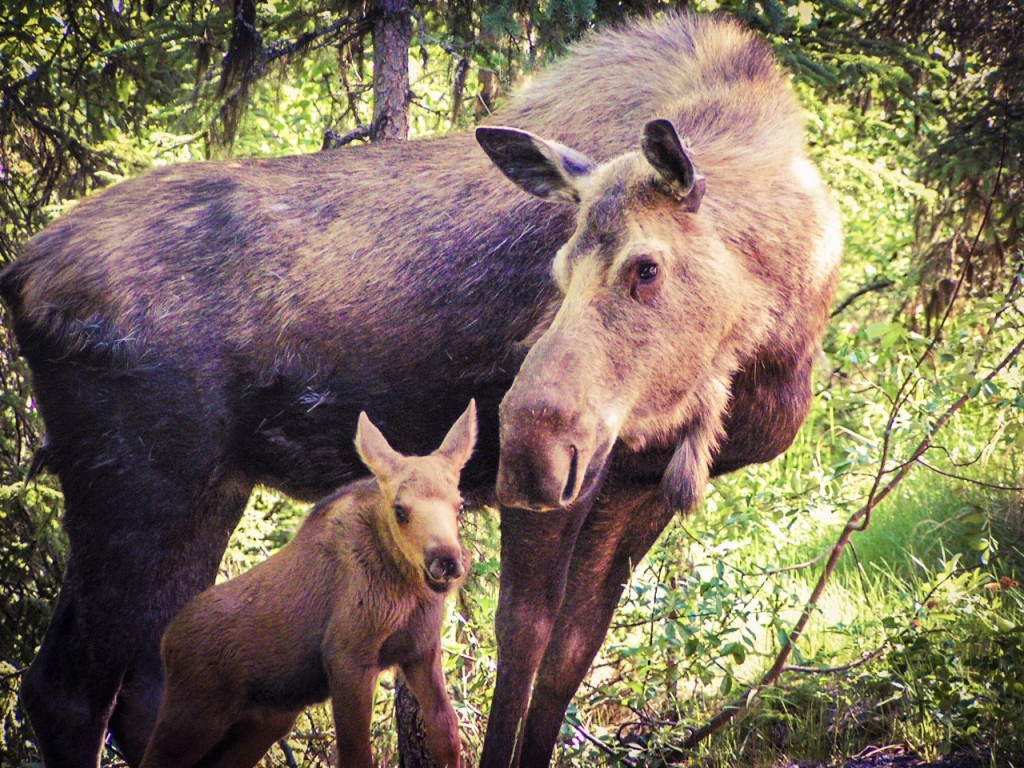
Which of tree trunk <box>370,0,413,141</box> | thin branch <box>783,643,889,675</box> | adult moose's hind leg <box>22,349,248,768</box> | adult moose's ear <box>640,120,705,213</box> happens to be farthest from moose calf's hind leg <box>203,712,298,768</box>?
tree trunk <box>370,0,413,141</box>

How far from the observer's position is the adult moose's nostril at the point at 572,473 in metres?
2.71

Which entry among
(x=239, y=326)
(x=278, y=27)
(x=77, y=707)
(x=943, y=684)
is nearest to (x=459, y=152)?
(x=239, y=326)

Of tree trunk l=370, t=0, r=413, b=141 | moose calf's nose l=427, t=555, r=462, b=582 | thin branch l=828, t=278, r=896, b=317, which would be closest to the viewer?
moose calf's nose l=427, t=555, r=462, b=582

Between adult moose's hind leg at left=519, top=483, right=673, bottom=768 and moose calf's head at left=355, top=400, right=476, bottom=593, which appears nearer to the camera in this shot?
moose calf's head at left=355, top=400, right=476, bottom=593

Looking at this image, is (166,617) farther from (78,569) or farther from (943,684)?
(943,684)

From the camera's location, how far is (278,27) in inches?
195

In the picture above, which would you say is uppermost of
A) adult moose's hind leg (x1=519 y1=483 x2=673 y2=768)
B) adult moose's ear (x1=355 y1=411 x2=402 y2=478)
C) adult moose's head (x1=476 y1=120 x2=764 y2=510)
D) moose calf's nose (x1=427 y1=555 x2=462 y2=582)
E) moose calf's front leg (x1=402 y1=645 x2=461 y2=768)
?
adult moose's head (x1=476 y1=120 x2=764 y2=510)

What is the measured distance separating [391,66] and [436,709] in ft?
8.37

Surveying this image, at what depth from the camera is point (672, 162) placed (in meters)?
2.95

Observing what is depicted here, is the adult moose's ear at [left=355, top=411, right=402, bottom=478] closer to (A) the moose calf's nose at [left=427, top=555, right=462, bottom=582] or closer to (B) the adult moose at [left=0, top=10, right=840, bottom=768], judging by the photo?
(A) the moose calf's nose at [left=427, top=555, right=462, bottom=582]

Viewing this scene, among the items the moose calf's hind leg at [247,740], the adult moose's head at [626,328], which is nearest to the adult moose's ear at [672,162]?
the adult moose's head at [626,328]

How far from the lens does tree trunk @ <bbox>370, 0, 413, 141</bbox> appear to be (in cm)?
436

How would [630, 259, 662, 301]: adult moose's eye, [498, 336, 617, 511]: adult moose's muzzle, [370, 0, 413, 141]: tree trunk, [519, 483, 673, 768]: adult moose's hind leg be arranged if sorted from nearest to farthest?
[498, 336, 617, 511]: adult moose's muzzle, [630, 259, 662, 301]: adult moose's eye, [519, 483, 673, 768]: adult moose's hind leg, [370, 0, 413, 141]: tree trunk

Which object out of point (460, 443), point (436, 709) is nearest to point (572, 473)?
point (460, 443)
